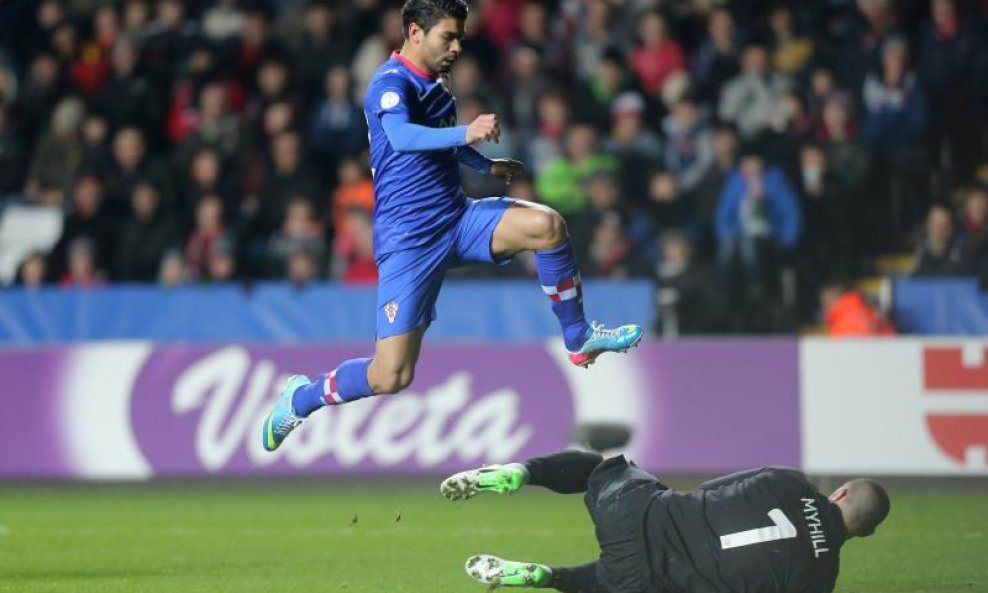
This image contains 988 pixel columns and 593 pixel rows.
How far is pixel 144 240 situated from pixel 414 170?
7.75 m

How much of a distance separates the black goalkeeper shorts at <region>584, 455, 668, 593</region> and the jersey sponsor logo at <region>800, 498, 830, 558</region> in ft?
2.01

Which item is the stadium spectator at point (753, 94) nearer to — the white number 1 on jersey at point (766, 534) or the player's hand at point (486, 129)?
the player's hand at point (486, 129)

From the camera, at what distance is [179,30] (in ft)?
58.1

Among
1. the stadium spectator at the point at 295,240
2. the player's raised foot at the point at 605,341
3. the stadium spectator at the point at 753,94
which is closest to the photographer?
the player's raised foot at the point at 605,341

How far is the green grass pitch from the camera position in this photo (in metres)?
8.83

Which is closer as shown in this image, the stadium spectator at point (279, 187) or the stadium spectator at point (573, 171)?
the stadium spectator at point (573, 171)

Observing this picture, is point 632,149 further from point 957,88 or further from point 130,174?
point 130,174

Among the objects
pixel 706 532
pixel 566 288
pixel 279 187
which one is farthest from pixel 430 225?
pixel 279 187

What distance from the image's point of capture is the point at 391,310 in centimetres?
831

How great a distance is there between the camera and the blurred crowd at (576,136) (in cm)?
1489

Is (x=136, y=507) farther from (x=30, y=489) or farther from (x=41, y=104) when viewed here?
(x=41, y=104)

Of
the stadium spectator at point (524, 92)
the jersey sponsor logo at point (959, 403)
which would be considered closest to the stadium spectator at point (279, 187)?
the stadium spectator at point (524, 92)

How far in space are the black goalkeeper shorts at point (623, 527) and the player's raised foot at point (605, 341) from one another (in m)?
0.94

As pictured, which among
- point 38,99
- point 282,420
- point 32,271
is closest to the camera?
point 282,420
